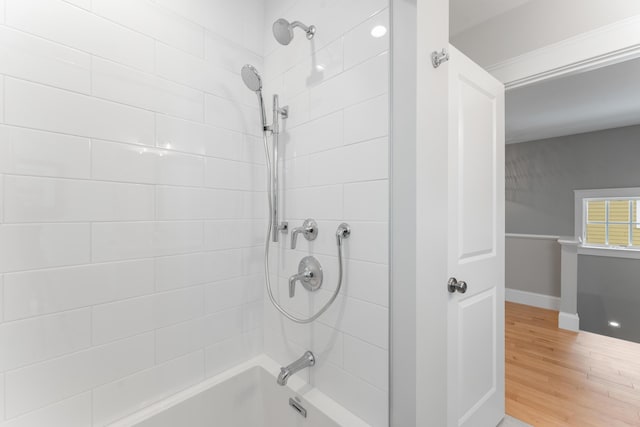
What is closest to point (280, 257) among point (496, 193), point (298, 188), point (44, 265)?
point (298, 188)

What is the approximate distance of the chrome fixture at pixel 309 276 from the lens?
45.4 inches

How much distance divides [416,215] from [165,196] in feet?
3.19

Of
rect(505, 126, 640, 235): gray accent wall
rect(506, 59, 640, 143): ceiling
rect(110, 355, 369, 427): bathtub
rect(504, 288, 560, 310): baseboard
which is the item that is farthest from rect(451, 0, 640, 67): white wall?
rect(505, 126, 640, 235): gray accent wall

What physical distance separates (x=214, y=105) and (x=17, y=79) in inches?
24.3

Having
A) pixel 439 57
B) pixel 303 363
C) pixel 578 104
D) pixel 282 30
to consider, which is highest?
pixel 578 104

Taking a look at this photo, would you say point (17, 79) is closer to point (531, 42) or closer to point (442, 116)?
point (442, 116)

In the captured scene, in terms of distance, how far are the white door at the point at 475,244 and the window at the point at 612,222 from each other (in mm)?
3993

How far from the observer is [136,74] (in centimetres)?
104

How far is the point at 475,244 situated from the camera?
4.44 ft

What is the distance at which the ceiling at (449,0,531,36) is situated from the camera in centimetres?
166

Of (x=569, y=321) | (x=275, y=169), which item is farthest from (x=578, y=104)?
(x=275, y=169)

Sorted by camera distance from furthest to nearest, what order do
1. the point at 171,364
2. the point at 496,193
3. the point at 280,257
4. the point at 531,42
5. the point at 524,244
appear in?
the point at 524,244 → the point at 531,42 → the point at 496,193 → the point at 280,257 → the point at 171,364

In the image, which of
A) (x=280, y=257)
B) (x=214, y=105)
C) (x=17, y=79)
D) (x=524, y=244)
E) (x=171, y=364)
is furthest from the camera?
(x=524, y=244)

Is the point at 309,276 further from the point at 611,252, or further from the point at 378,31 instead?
the point at 611,252
